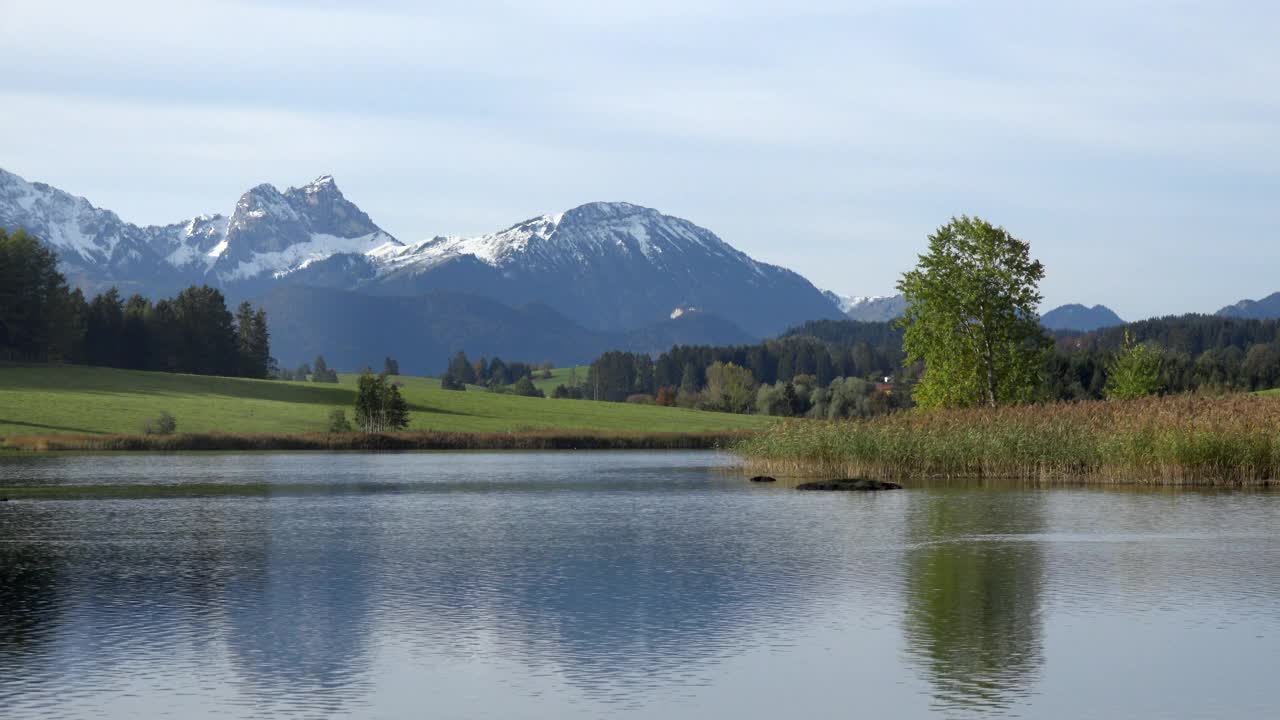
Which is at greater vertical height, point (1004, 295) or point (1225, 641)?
point (1004, 295)

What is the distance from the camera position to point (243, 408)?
148875 mm

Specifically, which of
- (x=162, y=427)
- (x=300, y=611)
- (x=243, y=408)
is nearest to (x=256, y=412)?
(x=243, y=408)

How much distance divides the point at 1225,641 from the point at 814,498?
32.4 m

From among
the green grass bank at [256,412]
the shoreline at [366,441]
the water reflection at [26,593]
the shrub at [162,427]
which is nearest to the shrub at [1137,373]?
the shoreline at [366,441]

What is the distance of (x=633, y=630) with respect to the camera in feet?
79.1

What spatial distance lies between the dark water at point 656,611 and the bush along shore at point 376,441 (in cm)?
6945

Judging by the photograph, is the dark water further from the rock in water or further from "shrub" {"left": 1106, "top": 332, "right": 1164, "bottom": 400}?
"shrub" {"left": 1106, "top": 332, "right": 1164, "bottom": 400}

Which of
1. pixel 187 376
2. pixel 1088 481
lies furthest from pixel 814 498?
pixel 187 376

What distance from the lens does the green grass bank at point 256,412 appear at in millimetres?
129375

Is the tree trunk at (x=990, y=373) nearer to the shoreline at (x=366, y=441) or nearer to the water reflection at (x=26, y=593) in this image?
the shoreline at (x=366, y=441)

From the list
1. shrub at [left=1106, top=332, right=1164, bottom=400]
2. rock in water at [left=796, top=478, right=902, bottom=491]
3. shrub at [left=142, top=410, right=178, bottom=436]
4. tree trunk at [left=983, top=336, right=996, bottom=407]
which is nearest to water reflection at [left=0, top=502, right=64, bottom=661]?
rock in water at [left=796, top=478, right=902, bottom=491]

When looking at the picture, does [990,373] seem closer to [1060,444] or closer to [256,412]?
[1060,444]

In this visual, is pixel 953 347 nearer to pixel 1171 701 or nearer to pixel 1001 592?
pixel 1001 592

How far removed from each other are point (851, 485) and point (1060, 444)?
9439 millimetres
